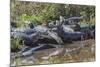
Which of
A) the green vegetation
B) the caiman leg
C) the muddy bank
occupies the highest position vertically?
the green vegetation

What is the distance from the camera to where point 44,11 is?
234cm

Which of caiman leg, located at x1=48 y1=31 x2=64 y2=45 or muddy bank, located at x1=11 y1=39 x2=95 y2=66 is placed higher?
caiman leg, located at x1=48 y1=31 x2=64 y2=45

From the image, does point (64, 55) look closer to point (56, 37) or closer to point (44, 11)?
point (56, 37)

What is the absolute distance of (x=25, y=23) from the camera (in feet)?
7.43

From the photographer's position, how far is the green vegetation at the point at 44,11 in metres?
2.23

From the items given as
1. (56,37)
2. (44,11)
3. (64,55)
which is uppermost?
(44,11)

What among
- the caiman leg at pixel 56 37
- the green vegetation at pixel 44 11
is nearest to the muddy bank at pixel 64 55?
the caiman leg at pixel 56 37

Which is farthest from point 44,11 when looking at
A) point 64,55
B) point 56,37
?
point 64,55

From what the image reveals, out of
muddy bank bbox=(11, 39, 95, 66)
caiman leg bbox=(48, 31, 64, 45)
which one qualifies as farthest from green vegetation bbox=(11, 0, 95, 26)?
muddy bank bbox=(11, 39, 95, 66)

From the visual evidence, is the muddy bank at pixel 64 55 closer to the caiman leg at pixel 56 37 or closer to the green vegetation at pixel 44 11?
the caiman leg at pixel 56 37

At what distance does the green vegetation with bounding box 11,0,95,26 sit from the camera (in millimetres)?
2231

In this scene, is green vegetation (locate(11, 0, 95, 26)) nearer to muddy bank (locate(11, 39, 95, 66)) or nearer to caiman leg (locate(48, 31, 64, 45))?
caiman leg (locate(48, 31, 64, 45))
